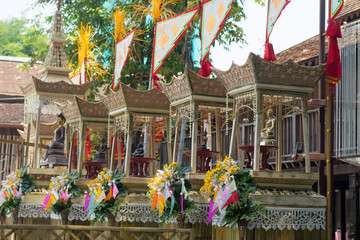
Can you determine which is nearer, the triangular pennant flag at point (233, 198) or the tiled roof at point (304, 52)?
the triangular pennant flag at point (233, 198)

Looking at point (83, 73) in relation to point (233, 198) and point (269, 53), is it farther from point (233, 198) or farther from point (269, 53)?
point (233, 198)

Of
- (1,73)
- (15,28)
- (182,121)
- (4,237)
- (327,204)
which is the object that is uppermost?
(15,28)

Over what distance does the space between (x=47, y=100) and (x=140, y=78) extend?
4043mm

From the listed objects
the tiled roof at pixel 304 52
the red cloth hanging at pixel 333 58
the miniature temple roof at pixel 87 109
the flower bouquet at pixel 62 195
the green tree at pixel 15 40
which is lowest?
the flower bouquet at pixel 62 195

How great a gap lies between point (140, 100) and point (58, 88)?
3.27 metres

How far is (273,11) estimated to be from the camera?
884 centimetres

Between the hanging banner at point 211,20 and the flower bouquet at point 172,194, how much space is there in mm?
2012

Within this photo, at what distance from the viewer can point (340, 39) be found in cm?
941

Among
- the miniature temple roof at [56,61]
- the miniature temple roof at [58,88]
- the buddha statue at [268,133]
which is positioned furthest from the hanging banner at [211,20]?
the miniature temple roof at [56,61]

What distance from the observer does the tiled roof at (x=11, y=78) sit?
2220cm

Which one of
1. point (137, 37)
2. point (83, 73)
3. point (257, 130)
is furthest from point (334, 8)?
point (137, 37)

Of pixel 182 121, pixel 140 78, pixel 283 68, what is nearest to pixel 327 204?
pixel 283 68

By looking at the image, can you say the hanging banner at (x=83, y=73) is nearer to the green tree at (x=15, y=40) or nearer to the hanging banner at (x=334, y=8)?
the hanging banner at (x=334, y=8)

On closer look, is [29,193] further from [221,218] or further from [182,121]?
[221,218]
